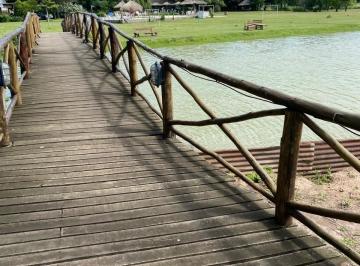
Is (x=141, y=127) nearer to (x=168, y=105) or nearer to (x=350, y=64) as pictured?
(x=168, y=105)

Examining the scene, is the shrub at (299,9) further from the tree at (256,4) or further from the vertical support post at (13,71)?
the vertical support post at (13,71)

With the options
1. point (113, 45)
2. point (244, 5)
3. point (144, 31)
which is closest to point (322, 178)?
point (113, 45)

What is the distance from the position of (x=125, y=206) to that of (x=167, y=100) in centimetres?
209

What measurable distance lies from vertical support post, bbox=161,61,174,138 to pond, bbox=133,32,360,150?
494 centimetres

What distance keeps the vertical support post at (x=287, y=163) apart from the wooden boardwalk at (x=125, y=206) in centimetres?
14

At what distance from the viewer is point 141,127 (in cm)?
617

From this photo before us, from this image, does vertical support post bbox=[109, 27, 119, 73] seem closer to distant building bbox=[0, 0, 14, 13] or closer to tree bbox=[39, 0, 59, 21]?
tree bbox=[39, 0, 59, 21]

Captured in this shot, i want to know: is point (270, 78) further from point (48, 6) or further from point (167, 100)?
point (48, 6)

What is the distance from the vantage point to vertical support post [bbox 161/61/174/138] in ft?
17.9

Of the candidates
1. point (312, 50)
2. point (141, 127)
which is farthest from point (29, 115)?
point (312, 50)

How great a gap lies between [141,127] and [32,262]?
3.36 m

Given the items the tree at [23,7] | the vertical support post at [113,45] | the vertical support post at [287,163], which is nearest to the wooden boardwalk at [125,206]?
the vertical support post at [287,163]

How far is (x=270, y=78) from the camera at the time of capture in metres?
19.9

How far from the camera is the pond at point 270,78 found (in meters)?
11.8
